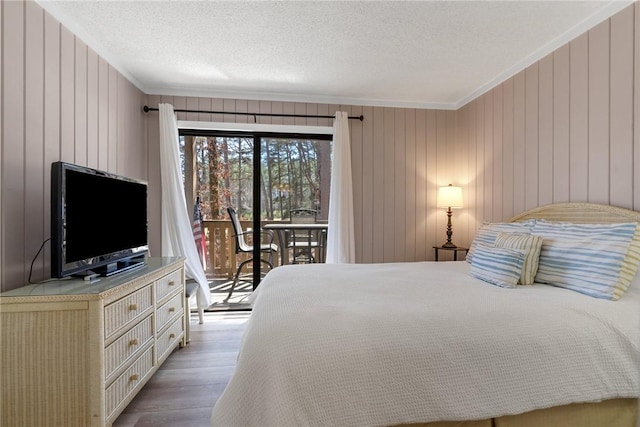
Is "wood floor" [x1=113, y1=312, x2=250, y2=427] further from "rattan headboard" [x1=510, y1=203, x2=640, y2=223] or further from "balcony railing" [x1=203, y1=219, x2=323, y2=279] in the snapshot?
"rattan headboard" [x1=510, y1=203, x2=640, y2=223]

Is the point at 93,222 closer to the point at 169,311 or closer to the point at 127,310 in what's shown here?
the point at 127,310

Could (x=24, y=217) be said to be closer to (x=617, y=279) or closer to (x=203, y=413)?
(x=203, y=413)

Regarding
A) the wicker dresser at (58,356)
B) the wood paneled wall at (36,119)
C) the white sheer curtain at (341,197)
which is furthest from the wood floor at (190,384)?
the white sheer curtain at (341,197)

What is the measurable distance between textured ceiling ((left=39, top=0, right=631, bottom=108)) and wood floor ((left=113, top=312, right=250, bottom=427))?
248 cm

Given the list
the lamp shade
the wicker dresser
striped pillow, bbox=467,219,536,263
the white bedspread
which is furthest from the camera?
the lamp shade

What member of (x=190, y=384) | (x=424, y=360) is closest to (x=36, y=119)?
(x=190, y=384)

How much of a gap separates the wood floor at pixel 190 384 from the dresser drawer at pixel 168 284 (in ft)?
1.78

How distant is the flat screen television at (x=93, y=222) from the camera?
1.55 meters

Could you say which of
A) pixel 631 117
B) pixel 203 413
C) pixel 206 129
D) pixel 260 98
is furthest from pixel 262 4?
pixel 203 413

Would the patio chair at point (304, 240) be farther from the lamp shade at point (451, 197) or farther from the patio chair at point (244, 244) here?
the lamp shade at point (451, 197)

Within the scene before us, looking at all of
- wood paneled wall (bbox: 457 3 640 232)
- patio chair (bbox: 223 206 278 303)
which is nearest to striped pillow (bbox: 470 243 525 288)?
wood paneled wall (bbox: 457 3 640 232)

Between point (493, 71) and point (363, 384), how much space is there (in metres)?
3.01

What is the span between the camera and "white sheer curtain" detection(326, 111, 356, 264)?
11.2ft

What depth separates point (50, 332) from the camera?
1.45 meters
